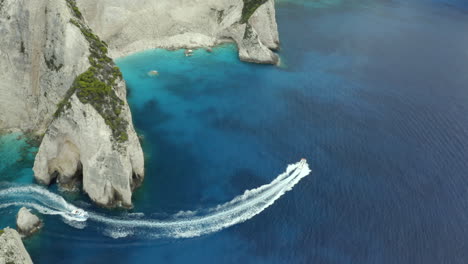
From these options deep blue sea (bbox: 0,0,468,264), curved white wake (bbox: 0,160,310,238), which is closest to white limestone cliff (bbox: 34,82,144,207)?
curved white wake (bbox: 0,160,310,238)

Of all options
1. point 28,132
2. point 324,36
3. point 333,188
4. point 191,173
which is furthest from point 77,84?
point 324,36

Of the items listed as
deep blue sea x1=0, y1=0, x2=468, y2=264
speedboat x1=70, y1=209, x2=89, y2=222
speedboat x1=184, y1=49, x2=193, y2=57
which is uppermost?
speedboat x1=184, y1=49, x2=193, y2=57

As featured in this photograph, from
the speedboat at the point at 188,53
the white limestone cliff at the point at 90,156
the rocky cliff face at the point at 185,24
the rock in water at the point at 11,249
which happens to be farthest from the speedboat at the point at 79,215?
the speedboat at the point at 188,53

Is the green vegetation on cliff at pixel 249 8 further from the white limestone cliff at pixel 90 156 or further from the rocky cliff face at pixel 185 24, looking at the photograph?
the white limestone cliff at pixel 90 156

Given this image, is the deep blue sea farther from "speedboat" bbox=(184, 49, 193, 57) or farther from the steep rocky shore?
the steep rocky shore

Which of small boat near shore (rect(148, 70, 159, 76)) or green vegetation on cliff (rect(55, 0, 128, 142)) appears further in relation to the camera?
small boat near shore (rect(148, 70, 159, 76))

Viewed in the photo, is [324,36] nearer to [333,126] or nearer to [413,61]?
[413,61]

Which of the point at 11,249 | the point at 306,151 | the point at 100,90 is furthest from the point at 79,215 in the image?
the point at 306,151
